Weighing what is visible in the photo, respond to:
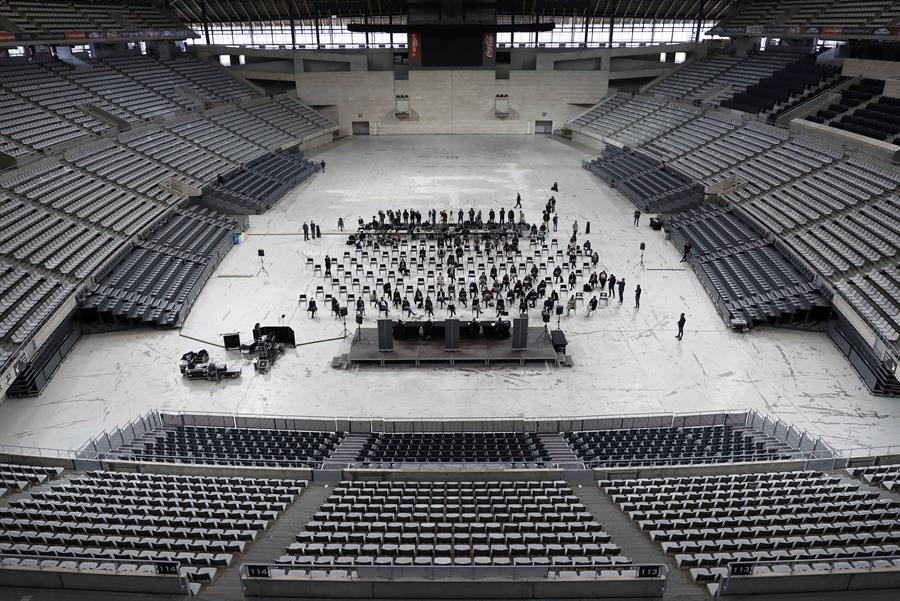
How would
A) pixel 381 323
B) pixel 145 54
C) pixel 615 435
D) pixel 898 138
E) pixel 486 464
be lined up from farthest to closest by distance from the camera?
1. pixel 145 54
2. pixel 898 138
3. pixel 381 323
4. pixel 615 435
5. pixel 486 464

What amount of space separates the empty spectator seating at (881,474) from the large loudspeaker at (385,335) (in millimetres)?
12788

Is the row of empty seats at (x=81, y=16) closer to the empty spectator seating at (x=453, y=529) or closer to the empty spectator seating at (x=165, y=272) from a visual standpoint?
the empty spectator seating at (x=165, y=272)

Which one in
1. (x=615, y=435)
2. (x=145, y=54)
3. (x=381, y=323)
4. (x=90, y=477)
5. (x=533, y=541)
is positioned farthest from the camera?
(x=145, y=54)

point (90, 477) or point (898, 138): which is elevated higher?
point (898, 138)

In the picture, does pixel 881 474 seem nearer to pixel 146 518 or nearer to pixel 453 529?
pixel 453 529

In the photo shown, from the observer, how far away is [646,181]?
126ft

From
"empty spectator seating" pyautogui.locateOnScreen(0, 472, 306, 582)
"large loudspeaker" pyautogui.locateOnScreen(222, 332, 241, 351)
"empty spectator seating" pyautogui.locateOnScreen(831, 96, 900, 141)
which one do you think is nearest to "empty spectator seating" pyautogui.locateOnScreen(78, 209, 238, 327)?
"large loudspeaker" pyautogui.locateOnScreen(222, 332, 241, 351)

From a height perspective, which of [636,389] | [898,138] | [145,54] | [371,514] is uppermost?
[145,54]

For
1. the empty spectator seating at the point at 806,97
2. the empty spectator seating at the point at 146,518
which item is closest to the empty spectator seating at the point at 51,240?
the empty spectator seating at the point at 146,518

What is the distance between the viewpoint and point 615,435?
15867mm

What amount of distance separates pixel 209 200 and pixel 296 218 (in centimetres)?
483

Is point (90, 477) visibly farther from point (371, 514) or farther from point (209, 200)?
point (209, 200)

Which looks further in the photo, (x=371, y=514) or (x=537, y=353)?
(x=537, y=353)

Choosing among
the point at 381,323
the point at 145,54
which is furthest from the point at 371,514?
the point at 145,54
